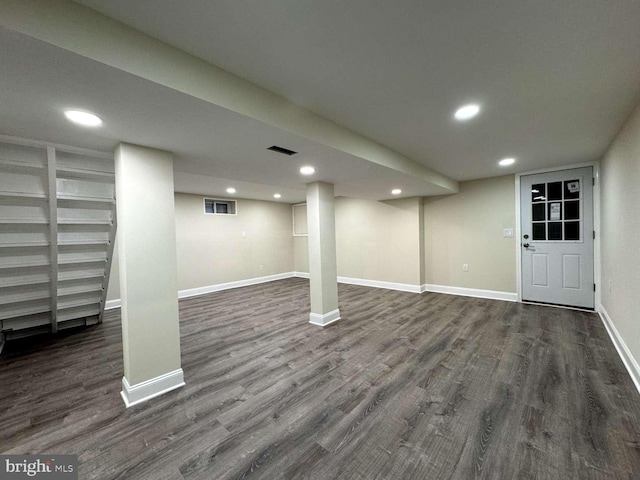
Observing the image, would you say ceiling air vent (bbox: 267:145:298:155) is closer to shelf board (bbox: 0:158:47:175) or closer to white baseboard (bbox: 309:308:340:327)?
shelf board (bbox: 0:158:47:175)

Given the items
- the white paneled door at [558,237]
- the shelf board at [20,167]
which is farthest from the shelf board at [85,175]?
the white paneled door at [558,237]

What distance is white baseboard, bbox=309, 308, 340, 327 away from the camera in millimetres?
3613

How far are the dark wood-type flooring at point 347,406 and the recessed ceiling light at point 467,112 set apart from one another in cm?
229

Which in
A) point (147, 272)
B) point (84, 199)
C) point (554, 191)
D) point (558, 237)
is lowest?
point (147, 272)

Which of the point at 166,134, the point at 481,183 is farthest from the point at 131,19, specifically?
the point at 481,183

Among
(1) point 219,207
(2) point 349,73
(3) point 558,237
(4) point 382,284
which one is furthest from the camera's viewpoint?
(1) point 219,207

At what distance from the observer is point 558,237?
405 centimetres

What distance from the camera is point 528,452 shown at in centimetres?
148

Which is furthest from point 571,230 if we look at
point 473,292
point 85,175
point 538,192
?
point 85,175

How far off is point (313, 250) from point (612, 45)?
3.10 metres

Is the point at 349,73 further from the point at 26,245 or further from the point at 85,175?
the point at 26,245

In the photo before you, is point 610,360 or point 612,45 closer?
point 612,45

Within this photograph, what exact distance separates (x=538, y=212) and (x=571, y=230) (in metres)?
0.50

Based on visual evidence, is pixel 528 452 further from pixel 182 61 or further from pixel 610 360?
pixel 182 61
